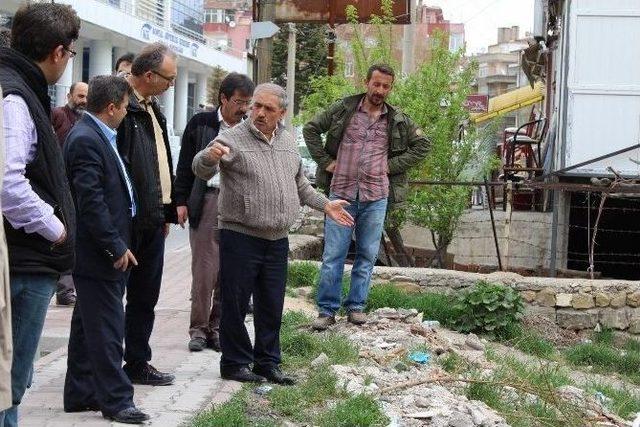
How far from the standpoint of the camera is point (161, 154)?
7121 mm

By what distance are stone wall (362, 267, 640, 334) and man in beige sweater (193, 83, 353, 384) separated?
15.3ft

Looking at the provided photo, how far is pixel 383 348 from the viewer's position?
8.77m

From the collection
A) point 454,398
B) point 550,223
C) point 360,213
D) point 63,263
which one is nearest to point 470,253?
point 550,223

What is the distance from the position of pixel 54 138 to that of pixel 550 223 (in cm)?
1107

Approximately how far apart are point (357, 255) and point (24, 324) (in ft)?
17.2

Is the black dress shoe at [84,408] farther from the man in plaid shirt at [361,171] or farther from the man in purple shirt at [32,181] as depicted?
the man in plaid shirt at [361,171]

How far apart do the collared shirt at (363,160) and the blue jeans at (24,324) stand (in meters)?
4.95

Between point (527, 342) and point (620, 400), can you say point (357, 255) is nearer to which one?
point (527, 342)

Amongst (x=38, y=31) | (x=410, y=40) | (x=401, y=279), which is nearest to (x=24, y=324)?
(x=38, y=31)

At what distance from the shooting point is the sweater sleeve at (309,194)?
25.0 feet

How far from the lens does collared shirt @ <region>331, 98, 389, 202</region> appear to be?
947 cm

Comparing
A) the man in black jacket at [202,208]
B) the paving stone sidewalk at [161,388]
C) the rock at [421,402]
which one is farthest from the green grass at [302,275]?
the rock at [421,402]

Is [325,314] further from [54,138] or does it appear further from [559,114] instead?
[559,114]

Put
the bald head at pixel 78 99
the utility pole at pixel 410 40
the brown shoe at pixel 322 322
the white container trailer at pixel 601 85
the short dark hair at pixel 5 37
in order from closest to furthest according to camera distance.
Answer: the short dark hair at pixel 5 37 → the brown shoe at pixel 322 322 → the bald head at pixel 78 99 → the white container trailer at pixel 601 85 → the utility pole at pixel 410 40
